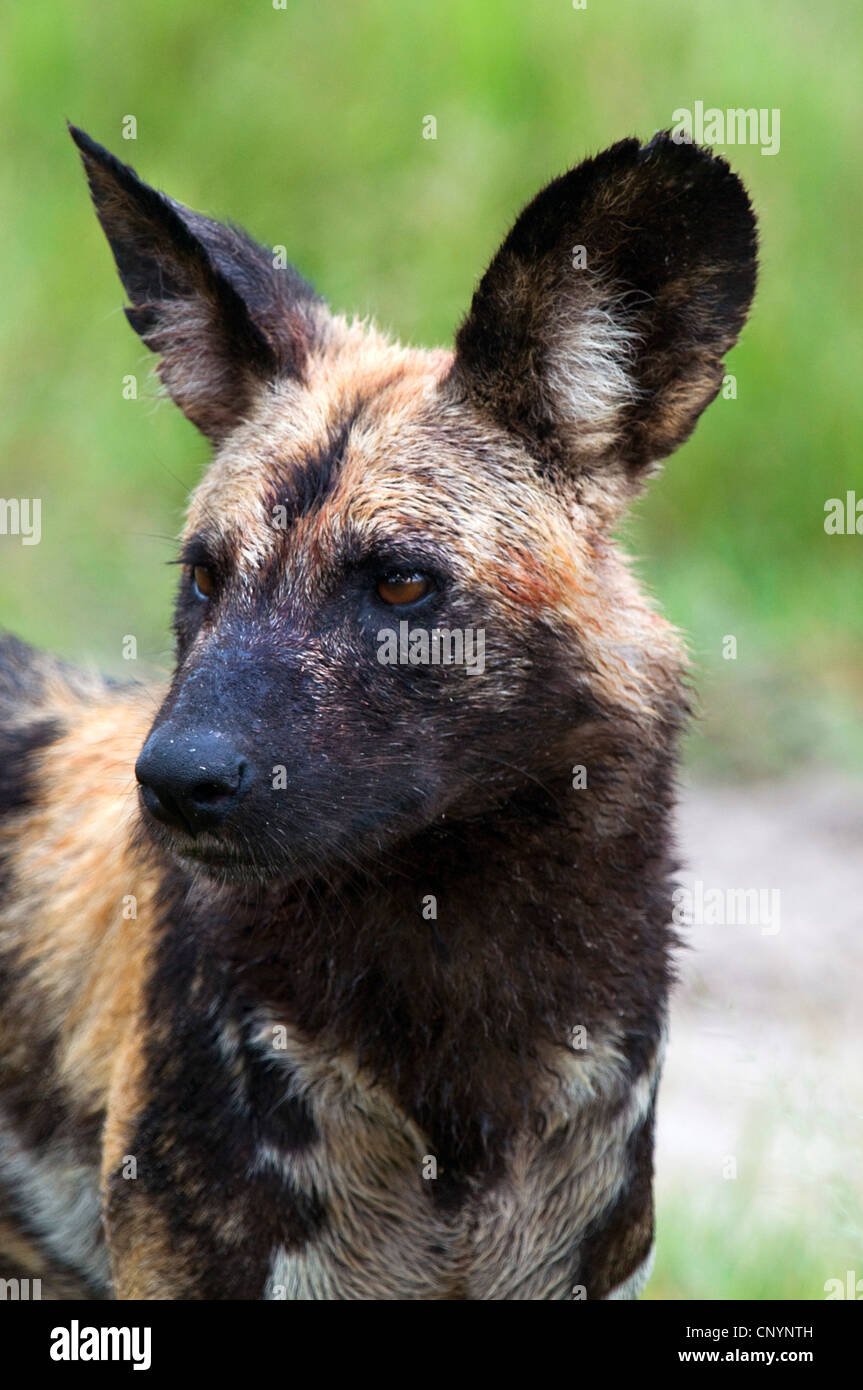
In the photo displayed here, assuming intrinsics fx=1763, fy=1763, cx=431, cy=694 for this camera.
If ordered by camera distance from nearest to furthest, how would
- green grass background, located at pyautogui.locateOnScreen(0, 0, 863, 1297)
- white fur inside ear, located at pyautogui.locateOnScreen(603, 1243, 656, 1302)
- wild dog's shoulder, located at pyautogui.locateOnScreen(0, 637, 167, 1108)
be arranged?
white fur inside ear, located at pyautogui.locateOnScreen(603, 1243, 656, 1302) < wild dog's shoulder, located at pyautogui.locateOnScreen(0, 637, 167, 1108) < green grass background, located at pyautogui.locateOnScreen(0, 0, 863, 1297)

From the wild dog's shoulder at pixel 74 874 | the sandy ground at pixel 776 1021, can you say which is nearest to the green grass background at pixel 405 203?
the sandy ground at pixel 776 1021

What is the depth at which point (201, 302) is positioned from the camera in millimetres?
4297

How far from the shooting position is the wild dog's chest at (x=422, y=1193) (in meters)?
3.92

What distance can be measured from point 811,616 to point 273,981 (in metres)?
6.80

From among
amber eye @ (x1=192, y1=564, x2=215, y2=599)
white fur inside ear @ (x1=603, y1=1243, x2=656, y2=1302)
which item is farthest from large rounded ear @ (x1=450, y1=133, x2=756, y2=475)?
white fur inside ear @ (x1=603, y1=1243, x2=656, y2=1302)

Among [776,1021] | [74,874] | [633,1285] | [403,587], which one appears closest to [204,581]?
[403,587]

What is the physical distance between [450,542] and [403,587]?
15 centimetres

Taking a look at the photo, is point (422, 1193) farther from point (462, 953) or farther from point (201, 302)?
point (201, 302)

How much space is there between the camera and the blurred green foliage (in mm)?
10461

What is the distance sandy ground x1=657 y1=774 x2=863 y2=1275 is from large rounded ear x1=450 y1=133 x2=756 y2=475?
161cm

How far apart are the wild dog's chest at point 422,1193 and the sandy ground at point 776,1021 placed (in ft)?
3.00

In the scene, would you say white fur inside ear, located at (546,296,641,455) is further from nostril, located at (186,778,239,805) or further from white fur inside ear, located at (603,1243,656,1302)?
white fur inside ear, located at (603,1243,656,1302)

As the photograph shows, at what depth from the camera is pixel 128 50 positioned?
37.7ft
